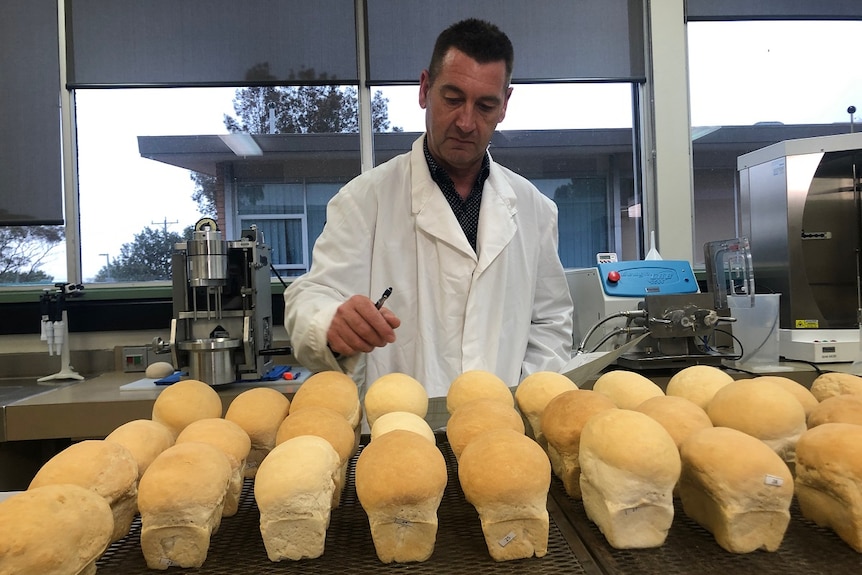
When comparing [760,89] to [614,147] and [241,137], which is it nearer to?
[614,147]

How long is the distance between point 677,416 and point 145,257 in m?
2.58

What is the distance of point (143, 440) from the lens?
660 millimetres

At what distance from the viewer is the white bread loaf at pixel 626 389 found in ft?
2.53

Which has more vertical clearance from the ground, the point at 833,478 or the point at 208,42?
Answer: the point at 208,42

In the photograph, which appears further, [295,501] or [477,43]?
[477,43]

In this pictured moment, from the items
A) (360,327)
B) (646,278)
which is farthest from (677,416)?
(646,278)

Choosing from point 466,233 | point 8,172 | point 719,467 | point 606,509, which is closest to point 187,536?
point 606,509

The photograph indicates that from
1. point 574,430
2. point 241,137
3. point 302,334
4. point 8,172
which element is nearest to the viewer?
point 574,430

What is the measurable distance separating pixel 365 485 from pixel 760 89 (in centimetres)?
295

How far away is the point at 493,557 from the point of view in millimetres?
522

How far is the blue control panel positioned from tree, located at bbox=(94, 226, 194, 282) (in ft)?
6.10

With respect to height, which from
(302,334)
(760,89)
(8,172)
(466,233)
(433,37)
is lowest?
(302,334)

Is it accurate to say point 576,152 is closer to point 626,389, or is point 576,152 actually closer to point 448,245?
point 448,245

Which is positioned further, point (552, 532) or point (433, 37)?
point (433, 37)
